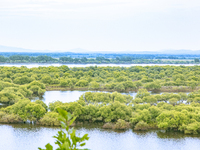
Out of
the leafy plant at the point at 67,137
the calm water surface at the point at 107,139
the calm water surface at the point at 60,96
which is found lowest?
the calm water surface at the point at 107,139

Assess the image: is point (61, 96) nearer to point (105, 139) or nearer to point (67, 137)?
point (105, 139)

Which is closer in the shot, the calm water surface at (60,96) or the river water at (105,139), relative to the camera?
the river water at (105,139)

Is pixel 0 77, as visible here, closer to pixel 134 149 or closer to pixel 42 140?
pixel 42 140

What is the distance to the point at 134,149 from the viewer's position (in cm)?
1938

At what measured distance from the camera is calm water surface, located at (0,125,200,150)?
19.5m

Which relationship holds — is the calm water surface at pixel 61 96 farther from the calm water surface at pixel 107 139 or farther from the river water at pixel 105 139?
the calm water surface at pixel 107 139

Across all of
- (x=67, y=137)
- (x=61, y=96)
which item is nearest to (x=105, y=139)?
(x=67, y=137)

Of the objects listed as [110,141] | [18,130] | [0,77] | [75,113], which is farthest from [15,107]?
[0,77]

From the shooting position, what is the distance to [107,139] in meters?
20.7

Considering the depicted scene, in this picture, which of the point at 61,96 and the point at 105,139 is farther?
the point at 61,96

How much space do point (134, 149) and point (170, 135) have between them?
3784 mm

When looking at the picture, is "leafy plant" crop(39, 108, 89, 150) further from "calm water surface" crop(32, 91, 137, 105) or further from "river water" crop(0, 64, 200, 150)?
"calm water surface" crop(32, 91, 137, 105)

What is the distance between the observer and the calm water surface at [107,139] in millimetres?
19547

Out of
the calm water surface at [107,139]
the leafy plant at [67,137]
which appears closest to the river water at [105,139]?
the calm water surface at [107,139]
